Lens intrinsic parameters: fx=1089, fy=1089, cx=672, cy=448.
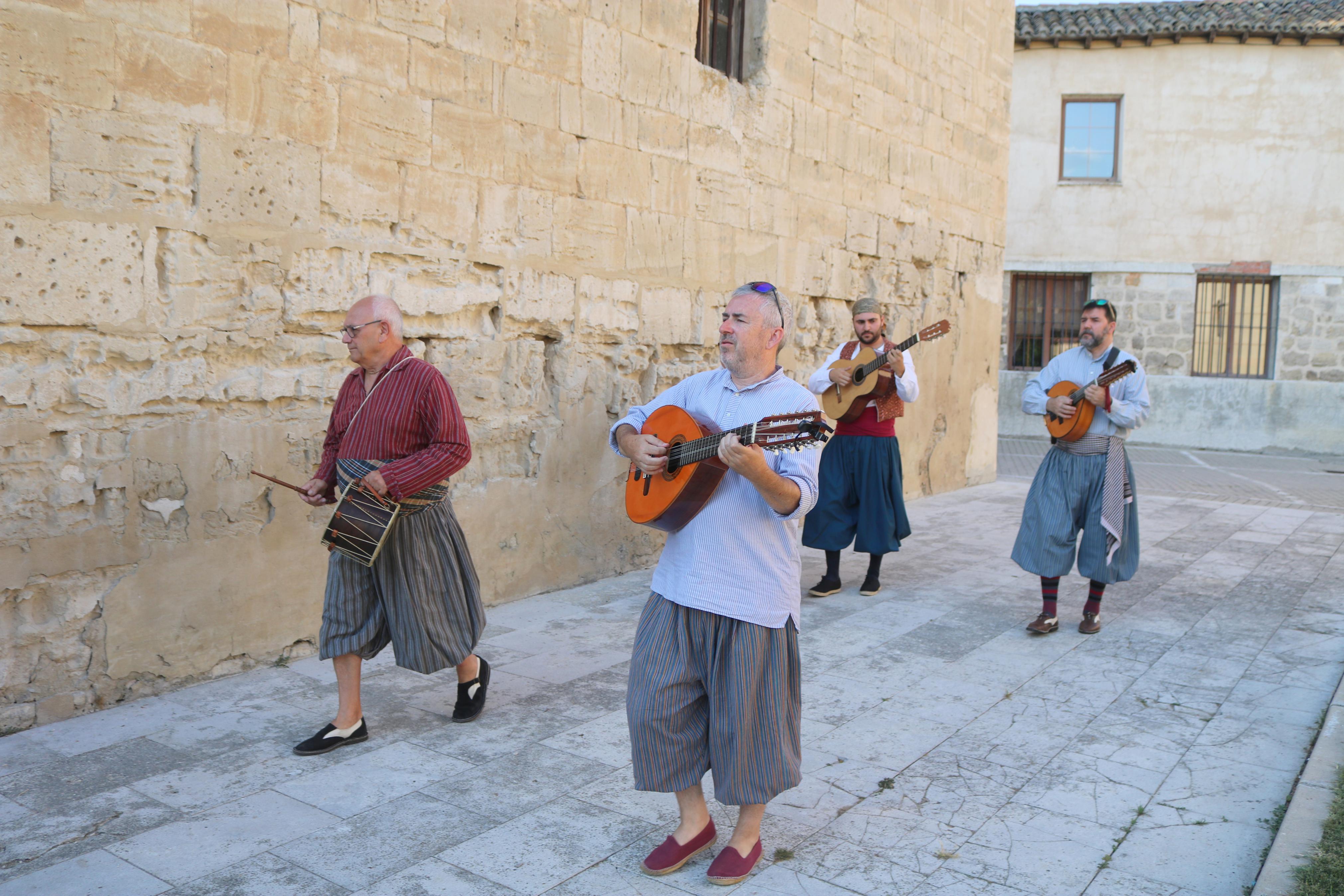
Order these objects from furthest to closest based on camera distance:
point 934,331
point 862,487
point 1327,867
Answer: point 862,487 < point 934,331 < point 1327,867

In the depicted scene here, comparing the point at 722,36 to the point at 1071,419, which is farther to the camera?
the point at 722,36

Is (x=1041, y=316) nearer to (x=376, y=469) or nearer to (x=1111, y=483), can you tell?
(x=1111, y=483)

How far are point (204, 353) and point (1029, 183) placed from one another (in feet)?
55.1

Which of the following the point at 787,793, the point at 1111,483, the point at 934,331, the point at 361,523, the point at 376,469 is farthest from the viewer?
the point at 934,331

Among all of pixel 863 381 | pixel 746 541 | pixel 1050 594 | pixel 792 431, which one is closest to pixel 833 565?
pixel 863 381

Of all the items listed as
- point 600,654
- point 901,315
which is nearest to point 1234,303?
point 901,315

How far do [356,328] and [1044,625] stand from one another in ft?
12.1

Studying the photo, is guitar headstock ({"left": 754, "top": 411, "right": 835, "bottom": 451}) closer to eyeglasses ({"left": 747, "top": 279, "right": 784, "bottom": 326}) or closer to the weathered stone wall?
eyeglasses ({"left": 747, "top": 279, "right": 784, "bottom": 326})

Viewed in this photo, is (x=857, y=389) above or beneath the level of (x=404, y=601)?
above

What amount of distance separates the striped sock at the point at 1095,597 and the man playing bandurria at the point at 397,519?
3.31 metres

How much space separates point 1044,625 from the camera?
18.0 feet

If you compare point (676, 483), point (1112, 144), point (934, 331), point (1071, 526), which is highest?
point (1112, 144)

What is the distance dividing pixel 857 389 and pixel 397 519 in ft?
10.6

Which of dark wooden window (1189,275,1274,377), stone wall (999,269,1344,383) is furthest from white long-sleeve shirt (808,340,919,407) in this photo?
dark wooden window (1189,275,1274,377)
